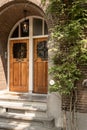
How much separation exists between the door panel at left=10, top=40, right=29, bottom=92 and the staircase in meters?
0.98

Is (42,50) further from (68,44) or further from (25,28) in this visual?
(68,44)

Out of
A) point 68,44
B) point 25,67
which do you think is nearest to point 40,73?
point 25,67

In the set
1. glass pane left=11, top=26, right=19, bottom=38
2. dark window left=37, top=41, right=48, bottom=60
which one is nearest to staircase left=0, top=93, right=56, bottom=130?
dark window left=37, top=41, right=48, bottom=60

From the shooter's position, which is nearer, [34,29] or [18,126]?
[18,126]

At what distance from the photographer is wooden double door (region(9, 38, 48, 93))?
8.68 metres

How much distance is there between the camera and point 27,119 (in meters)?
6.96

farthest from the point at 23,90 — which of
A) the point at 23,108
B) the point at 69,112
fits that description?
the point at 69,112

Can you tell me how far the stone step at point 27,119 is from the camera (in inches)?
264

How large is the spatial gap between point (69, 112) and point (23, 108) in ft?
4.35

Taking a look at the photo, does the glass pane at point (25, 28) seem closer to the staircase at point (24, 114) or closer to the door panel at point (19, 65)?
the door panel at point (19, 65)

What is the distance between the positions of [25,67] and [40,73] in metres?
0.59

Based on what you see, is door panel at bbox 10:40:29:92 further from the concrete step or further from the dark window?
the concrete step

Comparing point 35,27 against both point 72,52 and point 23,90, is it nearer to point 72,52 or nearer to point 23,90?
point 23,90

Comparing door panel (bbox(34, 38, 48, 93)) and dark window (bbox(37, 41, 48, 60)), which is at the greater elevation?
dark window (bbox(37, 41, 48, 60))
